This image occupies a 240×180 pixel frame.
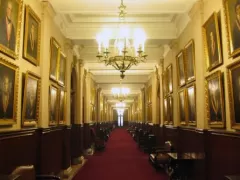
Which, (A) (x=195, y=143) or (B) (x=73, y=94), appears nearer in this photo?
(A) (x=195, y=143)

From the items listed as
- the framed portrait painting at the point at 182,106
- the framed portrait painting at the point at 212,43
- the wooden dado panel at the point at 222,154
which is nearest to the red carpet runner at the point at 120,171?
the framed portrait painting at the point at 182,106

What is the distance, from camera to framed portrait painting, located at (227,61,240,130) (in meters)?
4.29

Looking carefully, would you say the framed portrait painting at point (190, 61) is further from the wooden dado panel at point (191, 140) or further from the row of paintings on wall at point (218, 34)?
the wooden dado panel at point (191, 140)

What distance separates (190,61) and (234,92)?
9.09 feet

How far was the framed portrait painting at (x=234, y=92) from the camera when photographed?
4293 millimetres

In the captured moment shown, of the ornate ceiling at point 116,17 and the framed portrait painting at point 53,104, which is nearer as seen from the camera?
the framed portrait painting at point 53,104

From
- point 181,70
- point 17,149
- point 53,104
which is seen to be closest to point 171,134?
point 181,70

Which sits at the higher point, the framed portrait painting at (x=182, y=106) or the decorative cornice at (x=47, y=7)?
the decorative cornice at (x=47, y=7)

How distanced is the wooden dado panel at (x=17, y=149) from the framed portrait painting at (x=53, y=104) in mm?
1152

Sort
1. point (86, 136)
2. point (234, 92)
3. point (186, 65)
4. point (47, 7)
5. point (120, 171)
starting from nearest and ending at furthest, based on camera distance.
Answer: point (234, 92)
point (47, 7)
point (186, 65)
point (120, 171)
point (86, 136)

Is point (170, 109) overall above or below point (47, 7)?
below

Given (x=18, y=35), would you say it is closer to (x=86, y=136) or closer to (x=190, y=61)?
(x=190, y=61)

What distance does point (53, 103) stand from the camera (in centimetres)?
714

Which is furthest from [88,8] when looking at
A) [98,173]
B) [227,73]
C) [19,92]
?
[98,173]
